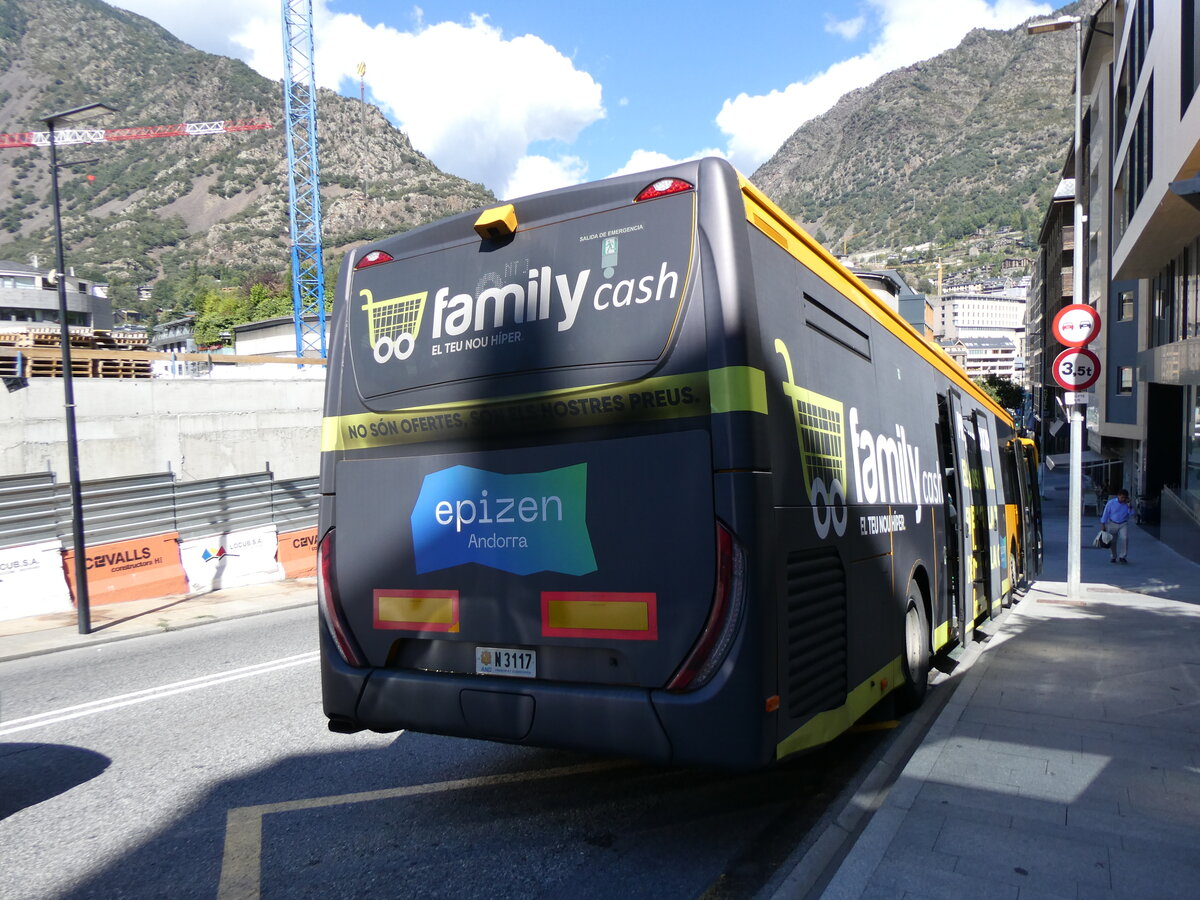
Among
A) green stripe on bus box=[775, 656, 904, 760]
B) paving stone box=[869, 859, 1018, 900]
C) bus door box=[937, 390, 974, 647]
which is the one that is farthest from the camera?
bus door box=[937, 390, 974, 647]

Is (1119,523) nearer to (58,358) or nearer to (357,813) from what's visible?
(357,813)

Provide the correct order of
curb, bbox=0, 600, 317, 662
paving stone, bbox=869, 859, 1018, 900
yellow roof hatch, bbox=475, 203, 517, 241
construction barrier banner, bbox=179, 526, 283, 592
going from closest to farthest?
1. paving stone, bbox=869, 859, 1018, 900
2. yellow roof hatch, bbox=475, 203, 517, 241
3. curb, bbox=0, 600, 317, 662
4. construction barrier banner, bbox=179, 526, 283, 592

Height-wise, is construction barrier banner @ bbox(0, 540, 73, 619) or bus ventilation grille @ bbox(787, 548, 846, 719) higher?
bus ventilation grille @ bbox(787, 548, 846, 719)

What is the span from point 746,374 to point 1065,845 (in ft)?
8.90

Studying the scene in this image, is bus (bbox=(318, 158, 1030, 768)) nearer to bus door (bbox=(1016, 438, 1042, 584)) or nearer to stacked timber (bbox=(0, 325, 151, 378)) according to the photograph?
bus door (bbox=(1016, 438, 1042, 584))

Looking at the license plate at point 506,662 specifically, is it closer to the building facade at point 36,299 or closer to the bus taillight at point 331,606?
the bus taillight at point 331,606

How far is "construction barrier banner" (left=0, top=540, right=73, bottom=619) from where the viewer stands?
13.3 metres

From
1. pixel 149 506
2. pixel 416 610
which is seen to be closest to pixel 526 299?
pixel 416 610

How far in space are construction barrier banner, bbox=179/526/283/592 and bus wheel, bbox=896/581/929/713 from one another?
44.0 feet

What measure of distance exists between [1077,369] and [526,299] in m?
11.0

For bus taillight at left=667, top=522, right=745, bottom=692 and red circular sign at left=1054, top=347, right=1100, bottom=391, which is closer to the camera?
bus taillight at left=667, top=522, right=745, bottom=692

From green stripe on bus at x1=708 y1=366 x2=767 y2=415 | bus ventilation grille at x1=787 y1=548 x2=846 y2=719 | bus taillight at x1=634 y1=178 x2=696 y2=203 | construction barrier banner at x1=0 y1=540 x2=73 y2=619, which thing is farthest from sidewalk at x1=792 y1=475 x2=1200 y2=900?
construction barrier banner at x1=0 y1=540 x2=73 y2=619

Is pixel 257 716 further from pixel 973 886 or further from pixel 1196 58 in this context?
pixel 1196 58

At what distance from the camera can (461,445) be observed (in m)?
4.45
